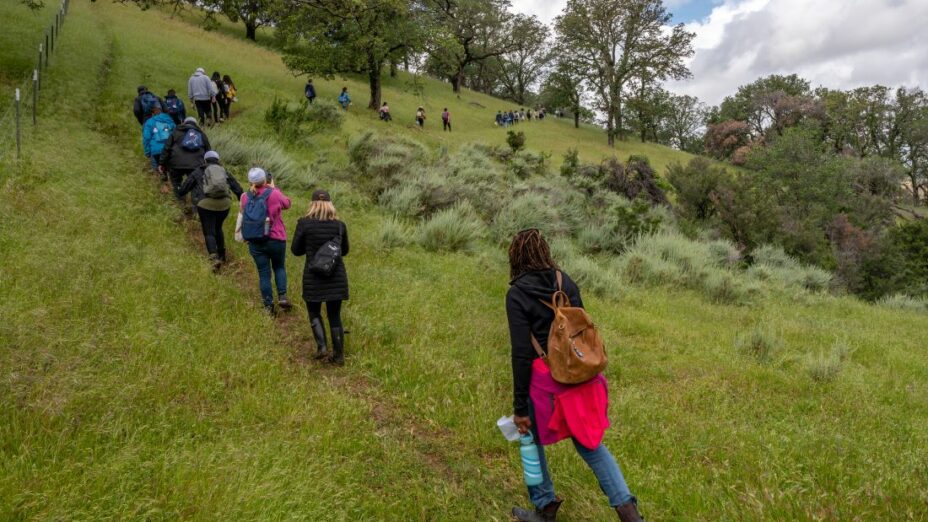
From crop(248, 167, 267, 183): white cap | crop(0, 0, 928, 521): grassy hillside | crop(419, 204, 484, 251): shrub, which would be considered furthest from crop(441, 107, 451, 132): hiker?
crop(248, 167, 267, 183): white cap

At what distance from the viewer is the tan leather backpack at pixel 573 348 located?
3.05 metres

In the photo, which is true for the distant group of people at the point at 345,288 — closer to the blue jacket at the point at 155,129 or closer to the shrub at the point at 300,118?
the blue jacket at the point at 155,129

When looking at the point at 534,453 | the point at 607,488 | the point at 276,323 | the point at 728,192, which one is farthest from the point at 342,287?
the point at 728,192

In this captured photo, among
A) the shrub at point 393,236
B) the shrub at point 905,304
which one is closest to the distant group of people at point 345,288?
the shrub at point 393,236

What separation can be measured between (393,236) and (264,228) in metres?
4.07

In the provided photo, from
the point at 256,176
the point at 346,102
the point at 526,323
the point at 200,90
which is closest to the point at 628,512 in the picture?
the point at 526,323

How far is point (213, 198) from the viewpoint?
7.73 meters

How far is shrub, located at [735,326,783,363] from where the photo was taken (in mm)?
7145

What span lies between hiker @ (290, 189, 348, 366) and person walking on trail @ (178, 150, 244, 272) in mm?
2247

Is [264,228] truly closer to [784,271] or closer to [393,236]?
[393,236]

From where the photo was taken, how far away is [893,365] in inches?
286

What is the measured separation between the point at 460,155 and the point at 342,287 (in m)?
14.4

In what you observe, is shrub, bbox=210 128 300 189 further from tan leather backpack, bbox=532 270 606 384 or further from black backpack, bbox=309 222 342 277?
tan leather backpack, bbox=532 270 606 384

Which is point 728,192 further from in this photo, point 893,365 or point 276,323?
point 276,323
